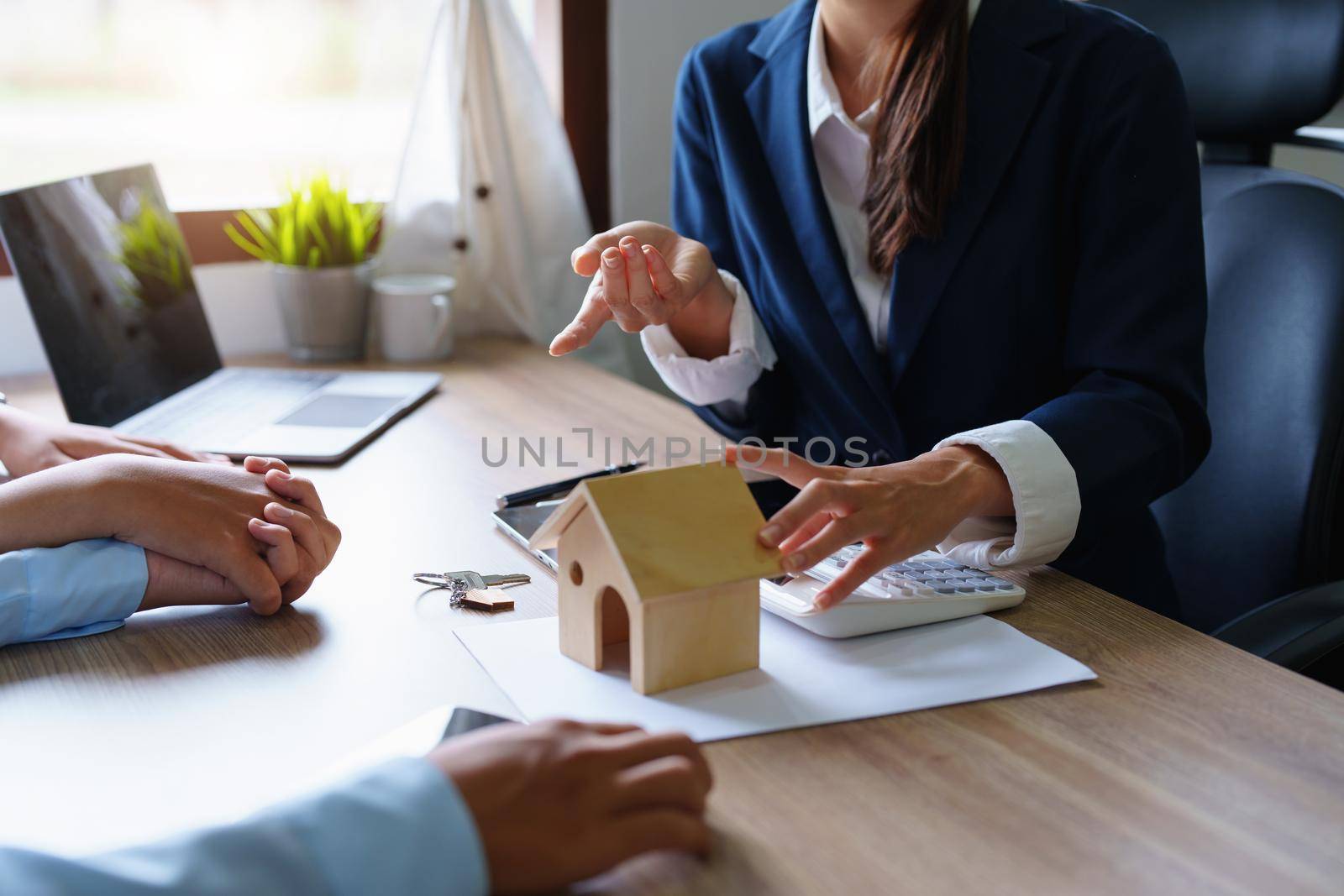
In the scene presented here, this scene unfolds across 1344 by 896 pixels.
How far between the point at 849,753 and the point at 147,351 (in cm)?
110

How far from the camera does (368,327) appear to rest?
5.78 feet

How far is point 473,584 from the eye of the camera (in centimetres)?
Answer: 90

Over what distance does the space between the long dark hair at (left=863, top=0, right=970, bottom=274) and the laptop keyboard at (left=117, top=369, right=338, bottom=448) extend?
2.52ft

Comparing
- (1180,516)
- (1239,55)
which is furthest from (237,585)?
(1239,55)

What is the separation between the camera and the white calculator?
80 centimetres

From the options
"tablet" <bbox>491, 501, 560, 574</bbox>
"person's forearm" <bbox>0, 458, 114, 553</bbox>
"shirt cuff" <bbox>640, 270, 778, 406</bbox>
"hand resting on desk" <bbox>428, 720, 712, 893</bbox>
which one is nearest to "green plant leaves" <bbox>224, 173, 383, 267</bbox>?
"shirt cuff" <bbox>640, 270, 778, 406</bbox>

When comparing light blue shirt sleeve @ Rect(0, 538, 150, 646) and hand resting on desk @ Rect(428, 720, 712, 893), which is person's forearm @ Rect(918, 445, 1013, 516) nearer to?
hand resting on desk @ Rect(428, 720, 712, 893)

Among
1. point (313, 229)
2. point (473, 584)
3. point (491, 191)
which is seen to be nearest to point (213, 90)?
point (313, 229)

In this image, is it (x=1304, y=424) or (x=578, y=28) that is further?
(x=578, y=28)

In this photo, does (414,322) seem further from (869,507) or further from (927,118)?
(869,507)

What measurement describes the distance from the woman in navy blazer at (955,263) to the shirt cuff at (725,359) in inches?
0.4

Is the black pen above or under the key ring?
above

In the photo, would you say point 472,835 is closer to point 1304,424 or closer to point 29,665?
point 29,665

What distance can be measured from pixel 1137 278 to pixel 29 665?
908 millimetres
